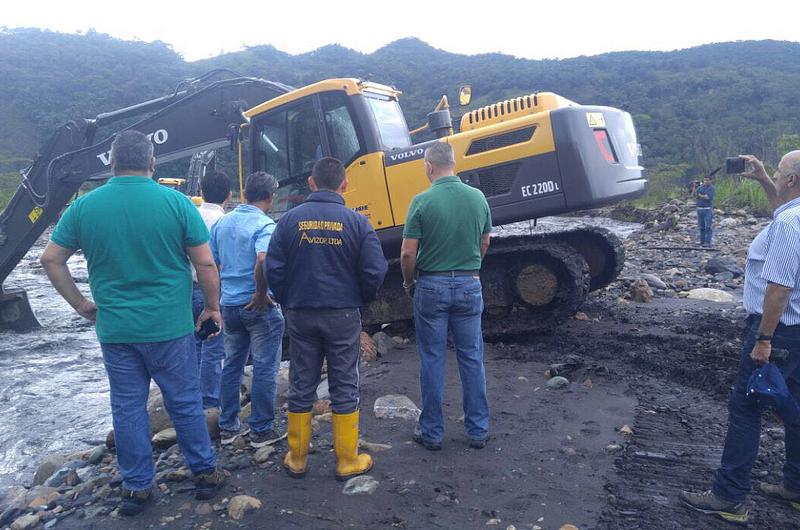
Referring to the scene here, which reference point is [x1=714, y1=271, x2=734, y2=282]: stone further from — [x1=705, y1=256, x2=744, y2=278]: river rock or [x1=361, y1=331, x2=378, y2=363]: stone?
[x1=361, y1=331, x2=378, y2=363]: stone

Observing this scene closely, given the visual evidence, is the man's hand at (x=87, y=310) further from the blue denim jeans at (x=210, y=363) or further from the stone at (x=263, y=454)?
the stone at (x=263, y=454)

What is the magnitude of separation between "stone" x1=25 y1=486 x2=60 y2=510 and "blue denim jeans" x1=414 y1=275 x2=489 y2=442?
2311 millimetres

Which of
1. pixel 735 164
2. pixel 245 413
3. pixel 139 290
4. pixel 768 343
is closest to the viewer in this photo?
pixel 768 343

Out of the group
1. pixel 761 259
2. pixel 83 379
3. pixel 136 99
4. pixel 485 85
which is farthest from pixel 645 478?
pixel 485 85

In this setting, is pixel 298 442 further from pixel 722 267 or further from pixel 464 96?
pixel 722 267

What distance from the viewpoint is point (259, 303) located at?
12.8ft

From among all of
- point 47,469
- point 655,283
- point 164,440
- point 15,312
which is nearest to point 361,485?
point 164,440

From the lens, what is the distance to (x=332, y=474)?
11.7 feet

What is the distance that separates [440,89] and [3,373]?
2111 inches

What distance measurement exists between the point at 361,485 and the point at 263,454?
0.76 m

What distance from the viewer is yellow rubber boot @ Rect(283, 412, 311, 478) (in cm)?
348

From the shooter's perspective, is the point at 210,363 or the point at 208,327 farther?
the point at 210,363

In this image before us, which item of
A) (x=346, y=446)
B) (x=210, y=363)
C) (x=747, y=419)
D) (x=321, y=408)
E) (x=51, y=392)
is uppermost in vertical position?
(x=210, y=363)

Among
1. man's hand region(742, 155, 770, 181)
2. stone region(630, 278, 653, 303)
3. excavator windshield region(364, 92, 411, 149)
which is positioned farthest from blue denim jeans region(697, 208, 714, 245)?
man's hand region(742, 155, 770, 181)
